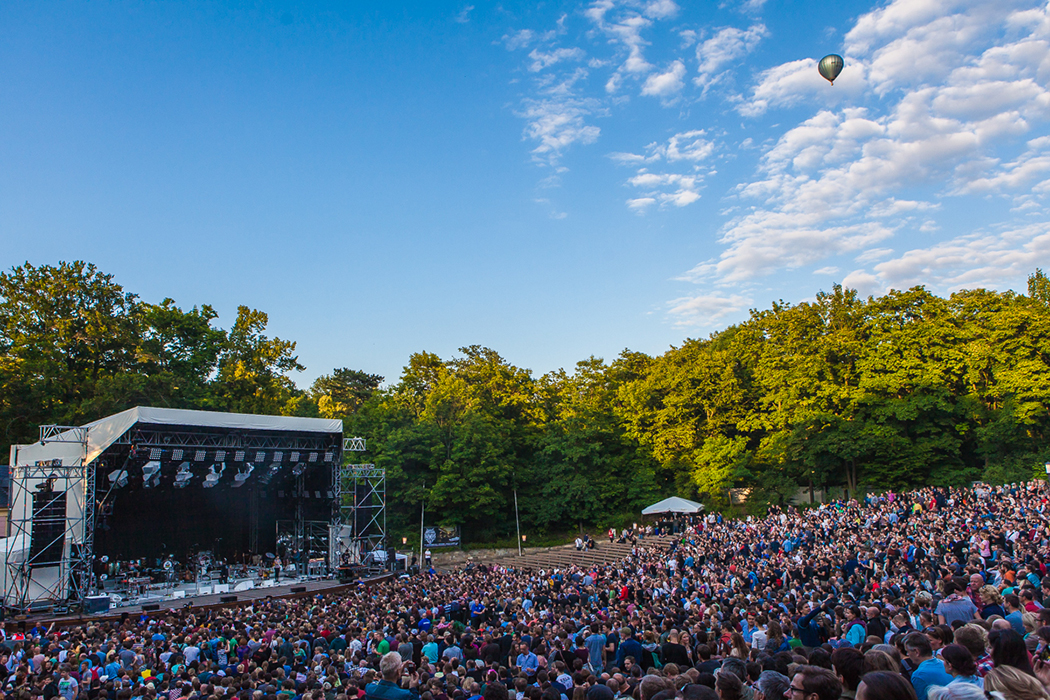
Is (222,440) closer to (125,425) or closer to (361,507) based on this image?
(125,425)

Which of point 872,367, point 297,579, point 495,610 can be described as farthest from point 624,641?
point 872,367

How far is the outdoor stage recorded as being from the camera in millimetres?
18266

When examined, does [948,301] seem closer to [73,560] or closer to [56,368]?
[73,560]

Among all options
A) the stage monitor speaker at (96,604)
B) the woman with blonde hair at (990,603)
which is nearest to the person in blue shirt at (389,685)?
the woman with blonde hair at (990,603)

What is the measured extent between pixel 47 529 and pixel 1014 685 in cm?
2222

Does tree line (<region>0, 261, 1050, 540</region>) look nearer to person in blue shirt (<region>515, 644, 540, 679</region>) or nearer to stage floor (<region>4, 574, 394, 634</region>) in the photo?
stage floor (<region>4, 574, 394, 634</region>)

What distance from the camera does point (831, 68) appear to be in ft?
60.2

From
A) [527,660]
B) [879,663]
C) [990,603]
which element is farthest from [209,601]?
[879,663]

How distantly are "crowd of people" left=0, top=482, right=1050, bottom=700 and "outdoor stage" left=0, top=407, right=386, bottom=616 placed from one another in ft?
10.5

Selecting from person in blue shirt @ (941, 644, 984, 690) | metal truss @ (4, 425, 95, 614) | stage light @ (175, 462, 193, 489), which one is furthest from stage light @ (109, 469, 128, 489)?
person in blue shirt @ (941, 644, 984, 690)

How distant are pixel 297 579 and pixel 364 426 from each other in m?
14.1

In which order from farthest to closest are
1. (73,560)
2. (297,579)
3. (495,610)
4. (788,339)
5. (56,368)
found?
1. (56,368)
2. (788,339)
3. (297,579)
4. (73,560)
5. (495,610)

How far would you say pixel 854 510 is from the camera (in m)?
21.2

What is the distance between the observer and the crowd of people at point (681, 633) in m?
3.58
